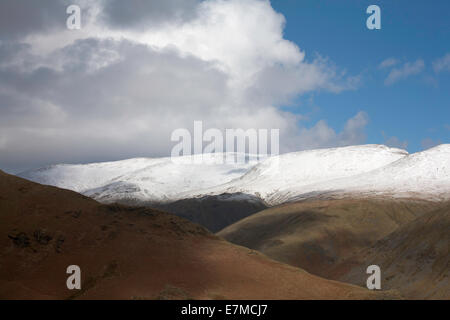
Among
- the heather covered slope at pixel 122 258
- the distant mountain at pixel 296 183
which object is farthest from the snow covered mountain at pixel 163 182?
the heather covered slope at pixel 122 258

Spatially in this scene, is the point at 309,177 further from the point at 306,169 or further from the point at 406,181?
the point at 406,181

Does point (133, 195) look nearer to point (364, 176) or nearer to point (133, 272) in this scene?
point (364, 176)

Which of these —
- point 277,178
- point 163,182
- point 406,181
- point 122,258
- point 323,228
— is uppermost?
point 163,182

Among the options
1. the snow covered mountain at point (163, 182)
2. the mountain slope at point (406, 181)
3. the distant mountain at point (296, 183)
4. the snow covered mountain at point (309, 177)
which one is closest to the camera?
the mountain slope at point (406, 181)

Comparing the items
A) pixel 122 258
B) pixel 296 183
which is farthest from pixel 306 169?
pixel 122 258

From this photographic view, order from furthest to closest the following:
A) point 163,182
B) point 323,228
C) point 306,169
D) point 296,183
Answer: point 163,182
point 306,169
point 296,183
point 323,228

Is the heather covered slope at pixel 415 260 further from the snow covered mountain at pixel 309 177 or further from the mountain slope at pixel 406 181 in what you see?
the snow covered mountain at pixel 309 177
